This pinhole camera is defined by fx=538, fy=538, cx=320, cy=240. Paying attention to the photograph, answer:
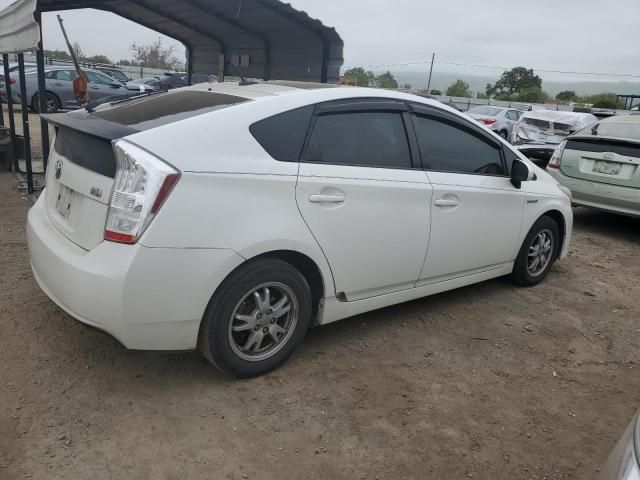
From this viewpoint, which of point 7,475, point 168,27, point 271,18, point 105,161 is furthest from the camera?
point 168,27

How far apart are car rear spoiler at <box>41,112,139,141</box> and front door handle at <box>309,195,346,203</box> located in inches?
37.5

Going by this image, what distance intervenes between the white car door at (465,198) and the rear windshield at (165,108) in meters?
1.34

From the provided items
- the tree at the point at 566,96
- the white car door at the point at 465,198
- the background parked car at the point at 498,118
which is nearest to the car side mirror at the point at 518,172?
the white car door at the point at 465,198

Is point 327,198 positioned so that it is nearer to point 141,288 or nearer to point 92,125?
point 141,288

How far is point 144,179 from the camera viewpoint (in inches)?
95.5

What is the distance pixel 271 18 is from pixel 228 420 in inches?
221

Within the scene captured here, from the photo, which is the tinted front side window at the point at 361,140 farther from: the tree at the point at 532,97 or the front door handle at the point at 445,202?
the tree at the point at 532,97

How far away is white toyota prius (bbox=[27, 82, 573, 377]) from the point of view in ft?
8.11

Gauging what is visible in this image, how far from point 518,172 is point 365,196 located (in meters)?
1.57

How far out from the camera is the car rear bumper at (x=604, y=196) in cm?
618

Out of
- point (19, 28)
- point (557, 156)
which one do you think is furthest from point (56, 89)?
point (557, 156)

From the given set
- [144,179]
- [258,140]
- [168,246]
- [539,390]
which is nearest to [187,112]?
[258,140]

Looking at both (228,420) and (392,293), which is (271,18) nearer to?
(392,293)

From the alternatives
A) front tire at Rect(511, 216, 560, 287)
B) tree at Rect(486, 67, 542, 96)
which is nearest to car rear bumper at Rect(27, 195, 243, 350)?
front tire at Rect(511, 216, 560, 287)
